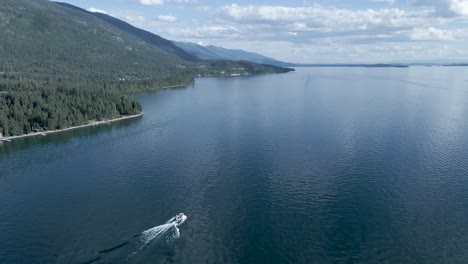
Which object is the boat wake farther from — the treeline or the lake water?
the treeline

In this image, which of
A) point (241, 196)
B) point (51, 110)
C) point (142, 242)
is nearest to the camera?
point (142, 242)

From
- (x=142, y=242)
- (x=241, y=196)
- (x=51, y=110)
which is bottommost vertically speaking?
(x=142, y=242)

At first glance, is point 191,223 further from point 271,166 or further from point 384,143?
point 384,143

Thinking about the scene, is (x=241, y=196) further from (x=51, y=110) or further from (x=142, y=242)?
(x=51, y=110)

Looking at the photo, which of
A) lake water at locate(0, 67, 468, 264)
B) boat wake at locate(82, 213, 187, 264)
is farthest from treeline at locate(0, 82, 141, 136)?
boat wake at locate(82, 213, 187, 264)

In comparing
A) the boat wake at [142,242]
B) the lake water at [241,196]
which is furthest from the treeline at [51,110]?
the boat wake at [142,242]

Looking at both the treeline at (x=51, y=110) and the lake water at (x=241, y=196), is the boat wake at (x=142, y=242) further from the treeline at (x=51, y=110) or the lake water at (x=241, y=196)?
the treeline at (x=51, y=110)

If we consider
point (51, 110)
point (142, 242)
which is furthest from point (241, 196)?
point (51, 110)
